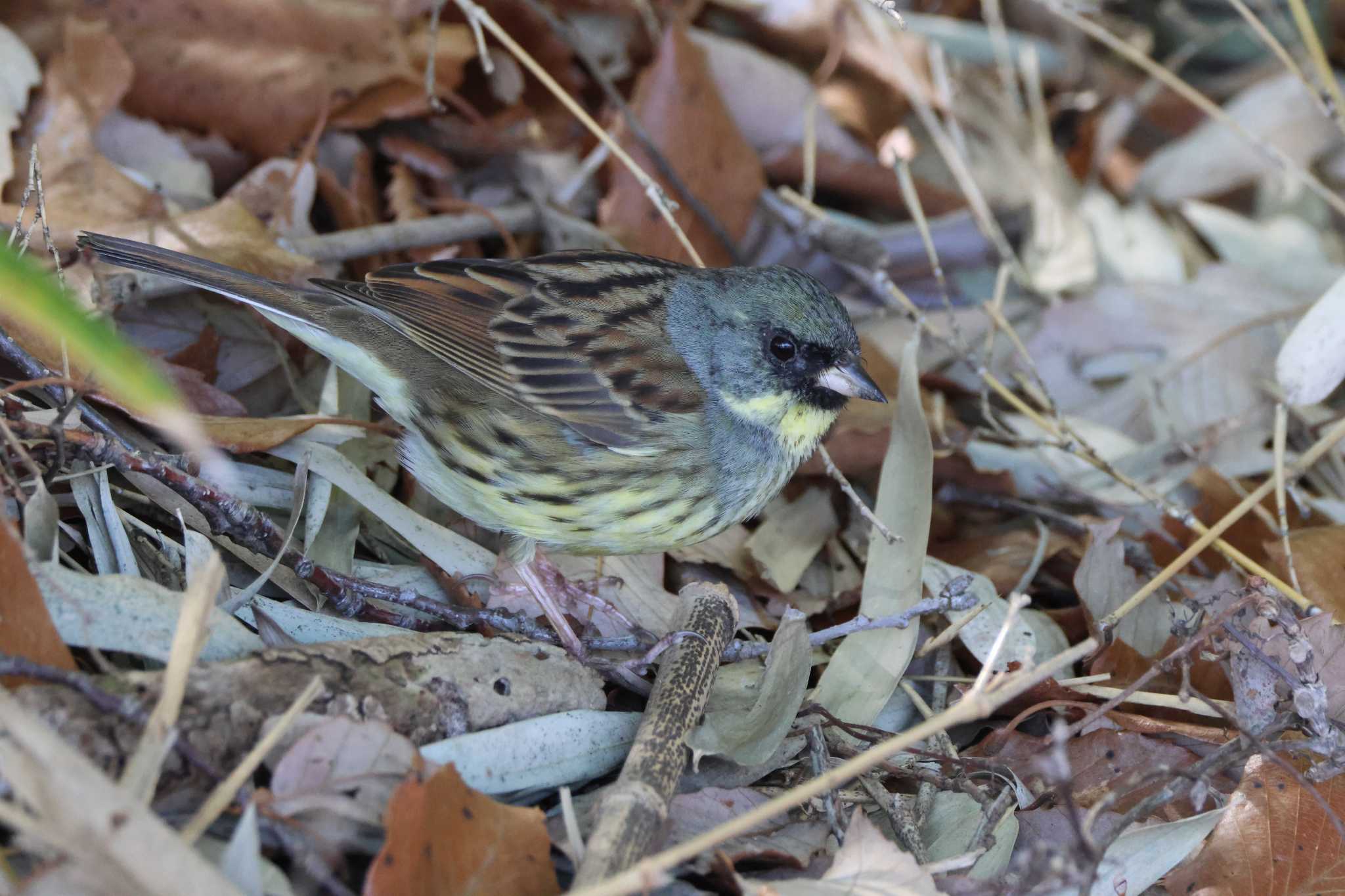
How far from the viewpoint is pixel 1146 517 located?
360cm

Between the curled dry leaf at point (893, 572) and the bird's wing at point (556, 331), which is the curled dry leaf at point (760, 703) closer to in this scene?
the curled dry leaf at point (893, 572)

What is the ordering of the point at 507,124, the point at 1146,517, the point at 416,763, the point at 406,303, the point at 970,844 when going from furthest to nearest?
1. the point at 507,124
2. the point at 1146,517
3. the point at 406,303
4. the point at 970,844
5. the point at 416,763

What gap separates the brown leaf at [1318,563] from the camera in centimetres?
305

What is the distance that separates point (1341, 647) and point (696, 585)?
4.51 ft

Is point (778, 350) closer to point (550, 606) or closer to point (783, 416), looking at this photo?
point (783, 416)

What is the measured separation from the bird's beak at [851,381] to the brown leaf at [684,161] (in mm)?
1107

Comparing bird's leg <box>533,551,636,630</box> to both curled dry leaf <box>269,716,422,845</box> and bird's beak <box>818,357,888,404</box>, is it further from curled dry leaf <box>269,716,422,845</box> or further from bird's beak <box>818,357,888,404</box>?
curled dry leaf <box>269,716,422,845</box>

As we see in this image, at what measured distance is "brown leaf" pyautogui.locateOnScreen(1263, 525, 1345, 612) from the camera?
10.00ft

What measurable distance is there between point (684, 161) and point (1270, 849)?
270cm

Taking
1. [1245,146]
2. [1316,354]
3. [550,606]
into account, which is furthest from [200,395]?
[1245,146]

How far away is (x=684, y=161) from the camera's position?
4160mm

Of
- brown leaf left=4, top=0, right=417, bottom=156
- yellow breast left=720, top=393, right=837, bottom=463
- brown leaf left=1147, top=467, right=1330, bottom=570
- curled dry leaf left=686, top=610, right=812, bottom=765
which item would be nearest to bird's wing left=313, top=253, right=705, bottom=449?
yellow breast left=720, top=393, right=837, bottom=463

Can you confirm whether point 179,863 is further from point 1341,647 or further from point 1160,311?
point 1160,311

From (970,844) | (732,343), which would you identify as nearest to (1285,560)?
(970,844)
